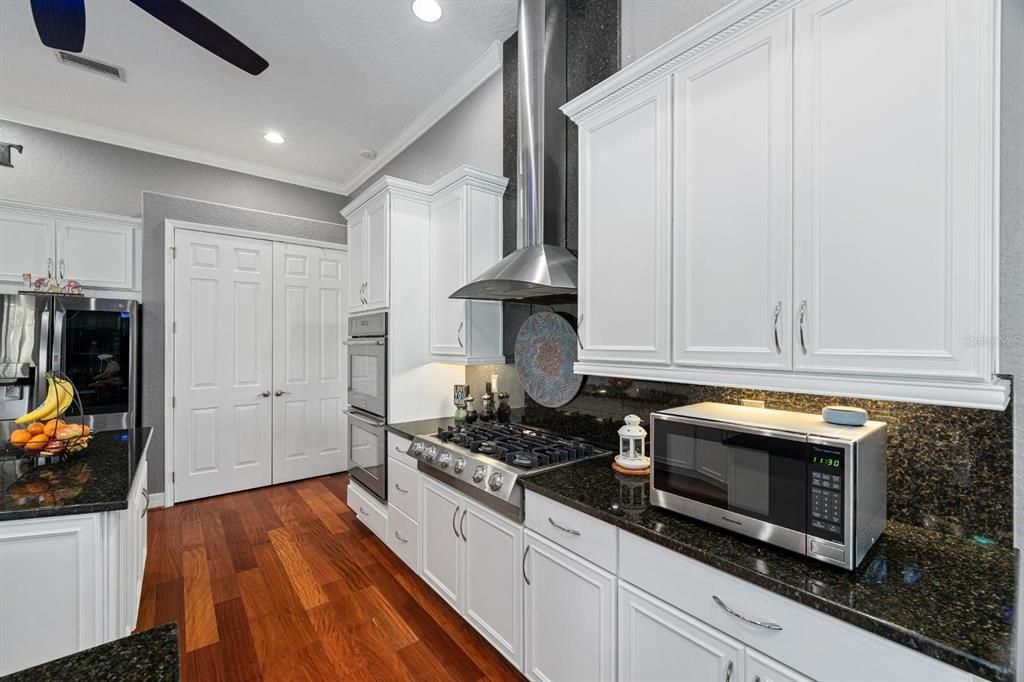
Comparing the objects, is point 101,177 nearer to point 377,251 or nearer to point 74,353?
point 74,353

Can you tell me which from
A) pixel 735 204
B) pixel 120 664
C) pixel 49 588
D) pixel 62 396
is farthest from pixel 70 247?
pixel 735 204

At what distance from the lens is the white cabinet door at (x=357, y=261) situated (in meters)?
3.14

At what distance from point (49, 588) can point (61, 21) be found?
2.14 meters

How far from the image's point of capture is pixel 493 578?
190 cm

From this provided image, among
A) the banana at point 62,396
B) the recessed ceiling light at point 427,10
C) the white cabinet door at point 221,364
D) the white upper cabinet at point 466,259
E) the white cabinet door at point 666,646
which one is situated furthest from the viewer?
the white cabinet door at point 221,364

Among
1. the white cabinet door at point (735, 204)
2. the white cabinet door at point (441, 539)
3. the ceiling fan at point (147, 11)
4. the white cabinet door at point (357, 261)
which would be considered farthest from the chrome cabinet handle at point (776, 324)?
the white cabinet door at point (357, 261)

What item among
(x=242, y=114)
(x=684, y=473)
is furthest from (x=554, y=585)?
(x=242, y=114)

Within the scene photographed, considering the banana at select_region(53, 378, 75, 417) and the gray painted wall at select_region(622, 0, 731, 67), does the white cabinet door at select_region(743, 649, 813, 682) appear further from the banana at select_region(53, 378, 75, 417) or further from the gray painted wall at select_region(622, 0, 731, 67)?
the banana at select_region(53, 378, 75, 417)

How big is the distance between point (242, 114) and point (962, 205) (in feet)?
14.7

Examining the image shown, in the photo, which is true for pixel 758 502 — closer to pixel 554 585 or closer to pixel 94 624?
pixel 554 585

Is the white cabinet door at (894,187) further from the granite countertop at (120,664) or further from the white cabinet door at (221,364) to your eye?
the white cabinet door at (221,364)

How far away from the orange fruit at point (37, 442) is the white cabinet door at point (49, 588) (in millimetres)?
584

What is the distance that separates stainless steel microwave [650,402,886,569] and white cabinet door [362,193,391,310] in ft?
6.77

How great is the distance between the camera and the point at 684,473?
135 cm
